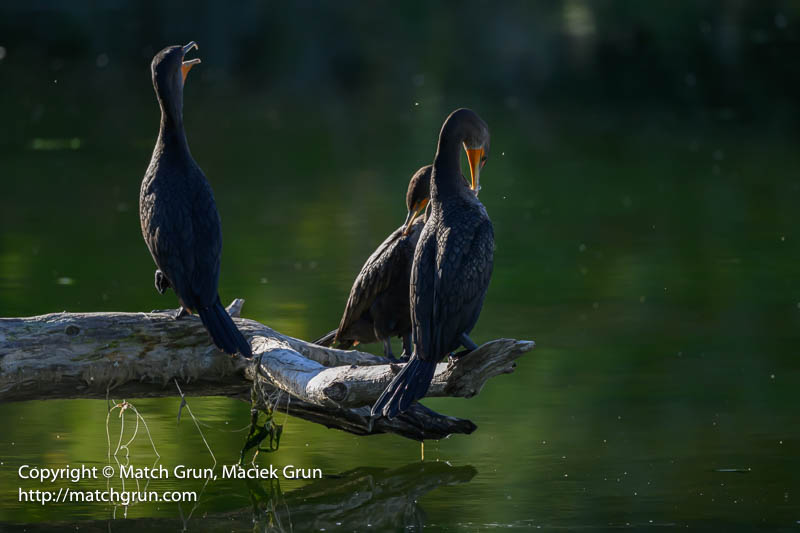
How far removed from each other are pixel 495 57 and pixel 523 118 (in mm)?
6417

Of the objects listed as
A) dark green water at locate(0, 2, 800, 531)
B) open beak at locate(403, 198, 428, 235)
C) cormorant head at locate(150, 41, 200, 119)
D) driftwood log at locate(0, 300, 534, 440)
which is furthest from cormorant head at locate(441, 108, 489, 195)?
dark green water at locate(0, 2, 800, 531)

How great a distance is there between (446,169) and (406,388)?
0.98 metres

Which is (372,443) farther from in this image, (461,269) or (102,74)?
(102,74)

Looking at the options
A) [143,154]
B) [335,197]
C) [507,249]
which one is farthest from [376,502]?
[143,154]

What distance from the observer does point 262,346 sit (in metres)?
5.59

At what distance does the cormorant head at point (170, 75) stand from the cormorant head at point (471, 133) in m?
1.12

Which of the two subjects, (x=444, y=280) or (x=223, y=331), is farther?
(x=223, y=331)

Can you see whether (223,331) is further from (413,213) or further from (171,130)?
(413,213)

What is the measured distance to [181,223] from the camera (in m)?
5.57

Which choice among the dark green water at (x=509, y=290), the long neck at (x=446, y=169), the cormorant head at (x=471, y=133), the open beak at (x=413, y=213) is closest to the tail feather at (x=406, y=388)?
the dark green water at (x=509, y=290)

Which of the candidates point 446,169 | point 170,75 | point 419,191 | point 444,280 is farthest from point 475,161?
point 170,75

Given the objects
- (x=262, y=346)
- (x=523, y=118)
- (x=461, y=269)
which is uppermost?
(x=461, y=269)

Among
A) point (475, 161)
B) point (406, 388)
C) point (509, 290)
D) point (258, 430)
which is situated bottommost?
point (509, 290)

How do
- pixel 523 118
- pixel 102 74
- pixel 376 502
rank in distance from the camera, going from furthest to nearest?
pixel 102 74, pixel 523 118, pixel 376 502
